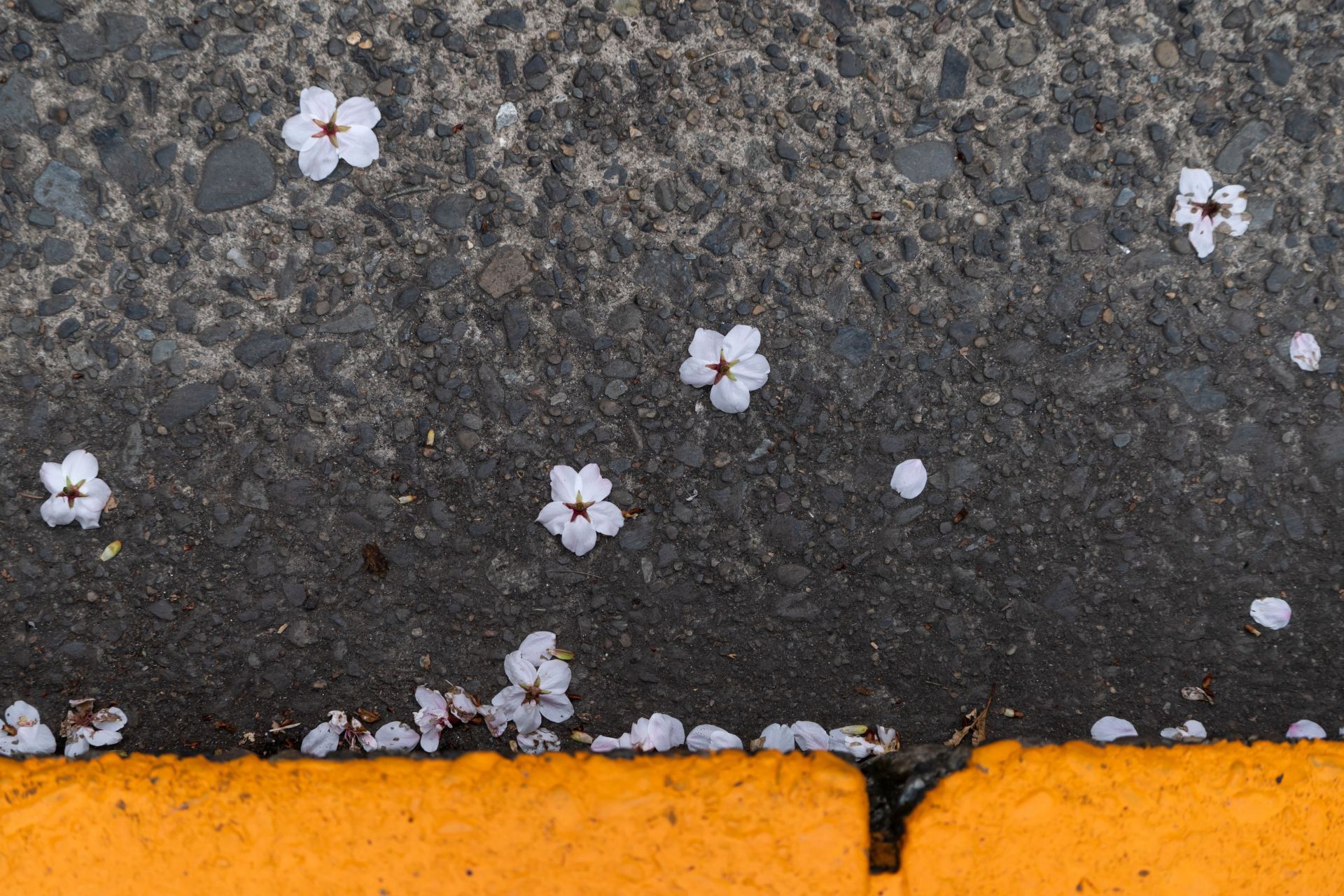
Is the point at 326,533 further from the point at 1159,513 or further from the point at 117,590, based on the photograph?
the point at 1159,513

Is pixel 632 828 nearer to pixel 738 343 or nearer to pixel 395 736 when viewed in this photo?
pixel 395 736

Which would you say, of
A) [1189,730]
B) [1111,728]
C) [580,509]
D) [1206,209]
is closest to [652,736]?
[580,509]

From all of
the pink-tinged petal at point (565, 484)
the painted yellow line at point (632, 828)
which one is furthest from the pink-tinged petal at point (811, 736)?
the pink-tinged petal at point (565, 484)

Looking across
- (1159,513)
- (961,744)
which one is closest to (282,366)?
(961,744)

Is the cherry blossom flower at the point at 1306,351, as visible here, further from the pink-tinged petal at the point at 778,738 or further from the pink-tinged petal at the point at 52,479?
the pink-tinged petal at the point at 52,479

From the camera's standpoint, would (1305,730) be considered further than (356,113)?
Yes

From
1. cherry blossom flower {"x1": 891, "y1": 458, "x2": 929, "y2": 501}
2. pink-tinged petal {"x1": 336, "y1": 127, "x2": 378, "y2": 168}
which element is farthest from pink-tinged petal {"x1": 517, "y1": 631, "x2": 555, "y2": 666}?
pink-tinged petal {"x1": 336, "y1": 127, "x2": 378, "y2": 168}
